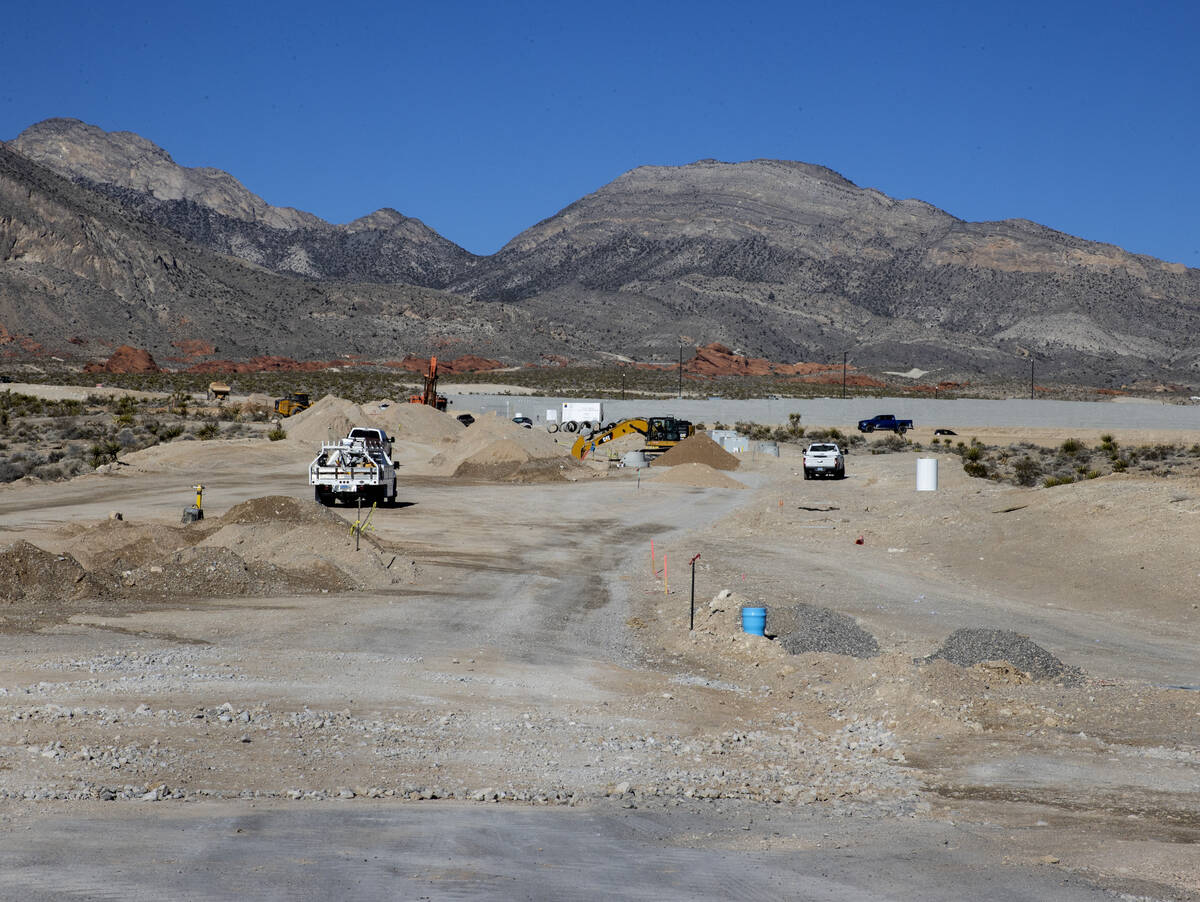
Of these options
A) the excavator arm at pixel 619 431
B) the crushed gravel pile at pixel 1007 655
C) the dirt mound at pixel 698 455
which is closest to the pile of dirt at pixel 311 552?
the crushed gravel pile at pixel 1007 655

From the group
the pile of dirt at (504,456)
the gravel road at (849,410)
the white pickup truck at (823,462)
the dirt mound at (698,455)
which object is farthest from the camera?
the gravel road at (849,410)

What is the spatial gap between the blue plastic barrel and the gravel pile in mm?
363

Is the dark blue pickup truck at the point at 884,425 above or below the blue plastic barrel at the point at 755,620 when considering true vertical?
above

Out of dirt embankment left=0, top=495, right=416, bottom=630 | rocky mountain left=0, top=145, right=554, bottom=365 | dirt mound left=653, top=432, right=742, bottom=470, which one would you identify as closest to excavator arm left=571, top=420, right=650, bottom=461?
dirt mound left=653, top=432, right=742, bottom=470

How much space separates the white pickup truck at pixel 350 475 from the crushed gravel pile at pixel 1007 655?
21398mm

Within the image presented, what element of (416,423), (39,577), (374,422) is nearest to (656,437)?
(416,423)

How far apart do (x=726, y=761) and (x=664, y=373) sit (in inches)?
6078

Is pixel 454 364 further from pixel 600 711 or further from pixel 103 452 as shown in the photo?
pixel 600 711

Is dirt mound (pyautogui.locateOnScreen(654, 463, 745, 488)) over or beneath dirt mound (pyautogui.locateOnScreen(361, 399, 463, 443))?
beneath

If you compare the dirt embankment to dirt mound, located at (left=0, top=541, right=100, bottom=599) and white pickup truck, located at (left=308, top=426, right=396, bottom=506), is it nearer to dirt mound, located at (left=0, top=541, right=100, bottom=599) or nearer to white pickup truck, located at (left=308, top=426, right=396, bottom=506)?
dirt mound, located at (left=0, top=541, right=100, bottom=599)

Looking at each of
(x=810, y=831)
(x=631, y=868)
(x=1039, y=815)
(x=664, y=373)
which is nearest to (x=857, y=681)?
(x=1039, y=815)

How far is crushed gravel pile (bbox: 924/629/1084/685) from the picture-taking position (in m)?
15.8

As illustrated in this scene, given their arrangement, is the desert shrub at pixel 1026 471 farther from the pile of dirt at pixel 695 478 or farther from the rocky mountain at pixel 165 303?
the rocky mountain at pixel 165 303

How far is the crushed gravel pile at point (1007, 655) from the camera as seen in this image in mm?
15828
